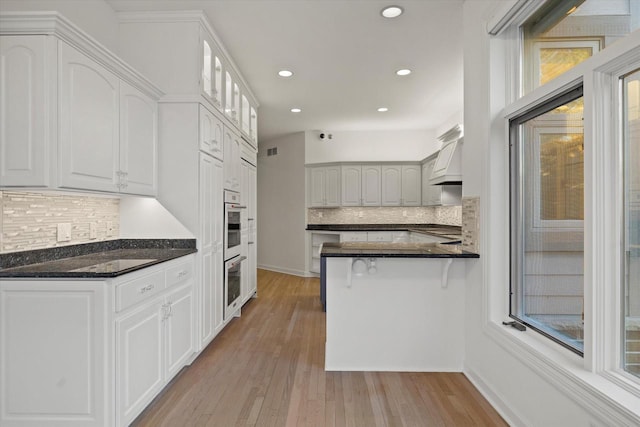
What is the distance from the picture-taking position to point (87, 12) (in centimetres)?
256

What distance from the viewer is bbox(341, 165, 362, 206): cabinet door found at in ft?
22.5

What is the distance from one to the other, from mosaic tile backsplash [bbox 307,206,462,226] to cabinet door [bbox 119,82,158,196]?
4.54 meters

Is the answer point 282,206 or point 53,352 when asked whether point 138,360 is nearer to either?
point 53,352

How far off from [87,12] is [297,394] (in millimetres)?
3094

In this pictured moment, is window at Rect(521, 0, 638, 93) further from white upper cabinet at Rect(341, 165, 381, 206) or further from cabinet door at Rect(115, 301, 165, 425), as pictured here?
white upper cabinet at Rect(341, 165, 381, 206)

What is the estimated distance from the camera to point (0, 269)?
1.89 metres

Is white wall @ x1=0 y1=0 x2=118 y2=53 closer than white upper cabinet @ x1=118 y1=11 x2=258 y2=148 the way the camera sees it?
Yes

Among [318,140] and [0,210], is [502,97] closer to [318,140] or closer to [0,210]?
[0,210]

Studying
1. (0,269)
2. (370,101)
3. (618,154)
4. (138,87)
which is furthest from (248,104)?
(618,154)

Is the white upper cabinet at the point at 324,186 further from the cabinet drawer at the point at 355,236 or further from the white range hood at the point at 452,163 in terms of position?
the white range hood at the point at 452,163

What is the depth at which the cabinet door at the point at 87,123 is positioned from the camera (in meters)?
1.88

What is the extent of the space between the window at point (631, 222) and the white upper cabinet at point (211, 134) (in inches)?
106

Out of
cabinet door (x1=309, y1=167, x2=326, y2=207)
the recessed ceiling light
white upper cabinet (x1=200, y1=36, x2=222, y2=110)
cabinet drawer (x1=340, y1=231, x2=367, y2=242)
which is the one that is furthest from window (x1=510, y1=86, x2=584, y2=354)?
cabinet door (x1=309, y1=167, x2=326, y2=207)

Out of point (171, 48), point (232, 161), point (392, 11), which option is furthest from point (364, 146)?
point (171, 48)
